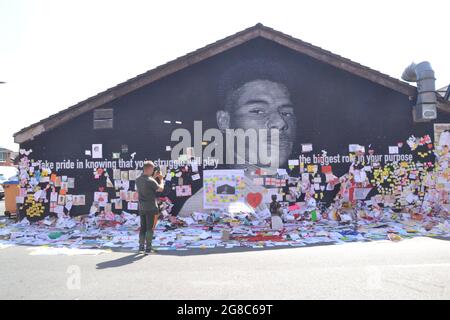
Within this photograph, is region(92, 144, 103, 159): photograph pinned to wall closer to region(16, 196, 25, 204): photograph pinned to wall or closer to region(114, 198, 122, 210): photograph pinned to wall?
region(114, 198, 122, 210): photograph pinned to wall

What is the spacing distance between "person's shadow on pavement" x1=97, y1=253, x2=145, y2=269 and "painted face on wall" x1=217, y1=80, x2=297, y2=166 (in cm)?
533

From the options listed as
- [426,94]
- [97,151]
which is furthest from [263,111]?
[97,151]

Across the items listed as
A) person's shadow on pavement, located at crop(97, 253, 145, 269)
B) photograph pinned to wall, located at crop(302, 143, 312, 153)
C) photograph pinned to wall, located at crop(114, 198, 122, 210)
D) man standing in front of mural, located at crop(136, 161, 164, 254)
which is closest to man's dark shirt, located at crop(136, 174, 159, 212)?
man standing in front of mural, located at crop(136, 161, 164, 254)

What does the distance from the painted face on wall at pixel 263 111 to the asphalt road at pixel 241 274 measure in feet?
14.9

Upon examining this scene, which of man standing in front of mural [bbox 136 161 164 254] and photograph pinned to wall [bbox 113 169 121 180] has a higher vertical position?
photograph pinned to wall [bbox 113 169 121 180]

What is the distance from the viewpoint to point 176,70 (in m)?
10.6

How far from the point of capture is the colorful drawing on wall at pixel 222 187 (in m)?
10.4

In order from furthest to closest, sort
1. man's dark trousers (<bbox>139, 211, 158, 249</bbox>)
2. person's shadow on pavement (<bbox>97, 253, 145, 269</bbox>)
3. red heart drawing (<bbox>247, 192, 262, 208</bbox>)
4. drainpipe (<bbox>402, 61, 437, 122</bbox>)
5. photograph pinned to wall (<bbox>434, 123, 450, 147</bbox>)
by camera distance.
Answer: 1. photograph pinned to wall (<bbox>434, 123, 450, 147</bbox>)
2. red heart drawing (<bbox>247, 192, 262, 208</bbox>)
3. drainpipe (<bbox>402, 61, 437, 122</bbox>)
4. man's dark trousers (<bbox>139, 211, 158, 249</bbox>)
5. person's shadow on pavement (<bbox>97, 253, 145, 269</bbox>)

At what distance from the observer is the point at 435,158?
10.6 m

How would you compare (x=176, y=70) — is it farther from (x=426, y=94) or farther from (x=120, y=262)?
(x=426, y=94)

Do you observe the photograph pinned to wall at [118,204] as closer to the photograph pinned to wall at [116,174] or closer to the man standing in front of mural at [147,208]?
the photograph pinned to wall at [116,174]

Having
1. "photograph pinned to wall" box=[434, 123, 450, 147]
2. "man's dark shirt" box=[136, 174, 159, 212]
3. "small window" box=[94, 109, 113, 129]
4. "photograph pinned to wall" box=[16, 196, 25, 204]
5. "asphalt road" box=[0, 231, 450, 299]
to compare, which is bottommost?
"asphalt road" box=[0, 231, 450, 299]

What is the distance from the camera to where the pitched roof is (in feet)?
34.3

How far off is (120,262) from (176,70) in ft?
21.6
